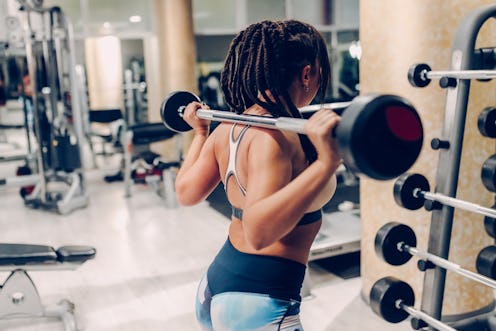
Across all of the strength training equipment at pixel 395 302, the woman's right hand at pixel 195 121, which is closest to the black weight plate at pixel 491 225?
the strength training equipment at pixel 395 302

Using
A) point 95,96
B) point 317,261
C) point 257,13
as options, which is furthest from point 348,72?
point 317,261

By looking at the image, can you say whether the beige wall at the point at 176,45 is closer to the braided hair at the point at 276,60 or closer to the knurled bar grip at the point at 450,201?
the knurled bar grip at the point at 450,201

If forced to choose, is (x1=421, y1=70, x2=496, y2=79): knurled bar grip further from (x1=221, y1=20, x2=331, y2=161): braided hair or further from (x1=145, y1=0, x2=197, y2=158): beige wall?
(x1=145, y1=0, x2=197, y2=158): beige wall

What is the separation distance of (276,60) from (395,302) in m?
1.10

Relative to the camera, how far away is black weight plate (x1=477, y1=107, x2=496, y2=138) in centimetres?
170

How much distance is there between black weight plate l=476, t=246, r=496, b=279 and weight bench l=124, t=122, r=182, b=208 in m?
3.53

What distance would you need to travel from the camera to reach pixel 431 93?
2.29m

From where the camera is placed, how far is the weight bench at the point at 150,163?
5.00 metres

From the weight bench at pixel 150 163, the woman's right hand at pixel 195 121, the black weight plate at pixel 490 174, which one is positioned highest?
the woman's right hand at pixel 195 121

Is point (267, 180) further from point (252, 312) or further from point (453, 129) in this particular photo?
point (453, 129)

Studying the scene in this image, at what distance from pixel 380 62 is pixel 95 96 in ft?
20.2

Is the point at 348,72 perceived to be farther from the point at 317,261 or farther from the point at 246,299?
the point at 246,299

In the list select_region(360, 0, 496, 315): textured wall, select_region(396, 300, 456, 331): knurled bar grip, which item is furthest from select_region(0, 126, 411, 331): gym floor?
select_region(396, 300, 456, 331): knurled bar grip

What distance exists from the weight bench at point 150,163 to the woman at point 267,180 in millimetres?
3843
